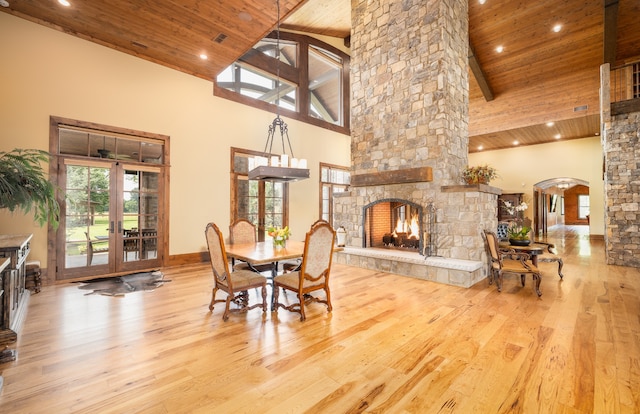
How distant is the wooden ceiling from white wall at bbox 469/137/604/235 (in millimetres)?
485

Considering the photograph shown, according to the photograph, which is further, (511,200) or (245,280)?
(511,200)

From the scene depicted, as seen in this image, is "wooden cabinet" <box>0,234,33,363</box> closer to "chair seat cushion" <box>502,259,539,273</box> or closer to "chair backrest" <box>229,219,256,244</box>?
"chair backrest" <box>229,219,256,244</box>

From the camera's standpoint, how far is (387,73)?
5633mm

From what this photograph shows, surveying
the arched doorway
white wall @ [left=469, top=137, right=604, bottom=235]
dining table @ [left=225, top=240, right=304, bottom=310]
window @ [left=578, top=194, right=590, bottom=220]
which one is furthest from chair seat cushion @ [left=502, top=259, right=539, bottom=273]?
window @ [left=578, top=194, right=590, bottom=220]

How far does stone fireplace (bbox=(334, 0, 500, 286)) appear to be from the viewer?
15.4 feet

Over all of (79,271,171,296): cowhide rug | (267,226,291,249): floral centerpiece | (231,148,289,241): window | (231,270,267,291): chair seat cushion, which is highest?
(231,148,289,241): window

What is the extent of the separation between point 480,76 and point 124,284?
32.6ft

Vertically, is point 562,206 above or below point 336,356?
above

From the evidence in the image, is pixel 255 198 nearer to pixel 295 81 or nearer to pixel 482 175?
pixel 295 81

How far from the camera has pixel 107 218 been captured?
4.95m

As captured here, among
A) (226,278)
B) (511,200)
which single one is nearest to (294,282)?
(226,278)

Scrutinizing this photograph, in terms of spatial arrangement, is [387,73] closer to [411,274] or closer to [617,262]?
[411,274]

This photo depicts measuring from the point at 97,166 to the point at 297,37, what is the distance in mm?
6084

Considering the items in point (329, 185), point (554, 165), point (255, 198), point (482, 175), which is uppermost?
point (554, 165)
